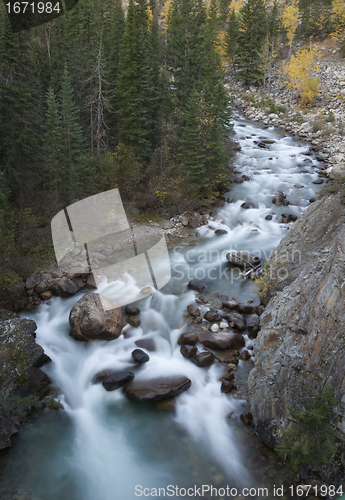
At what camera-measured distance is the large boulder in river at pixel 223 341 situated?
36.1 feet

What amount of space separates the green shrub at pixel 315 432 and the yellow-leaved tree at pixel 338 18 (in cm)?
5134

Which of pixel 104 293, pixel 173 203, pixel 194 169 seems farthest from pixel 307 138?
pixel 104 293

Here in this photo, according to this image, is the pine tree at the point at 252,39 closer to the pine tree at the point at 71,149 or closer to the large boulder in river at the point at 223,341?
the pine tree at the point at 71,149

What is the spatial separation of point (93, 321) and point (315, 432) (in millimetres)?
7404

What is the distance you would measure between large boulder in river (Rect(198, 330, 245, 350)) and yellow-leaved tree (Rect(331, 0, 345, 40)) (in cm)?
4846

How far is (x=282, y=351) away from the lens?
8008 mm

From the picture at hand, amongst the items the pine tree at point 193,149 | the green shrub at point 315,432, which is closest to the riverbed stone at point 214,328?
the green shrub at point 315,432

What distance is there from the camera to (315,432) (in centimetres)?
645

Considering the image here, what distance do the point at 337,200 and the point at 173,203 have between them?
36.4ft

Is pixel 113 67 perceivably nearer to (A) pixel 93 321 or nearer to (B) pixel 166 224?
(B) pixel 166 224

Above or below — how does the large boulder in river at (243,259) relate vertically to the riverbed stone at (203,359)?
above

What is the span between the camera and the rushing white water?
7.73 metres

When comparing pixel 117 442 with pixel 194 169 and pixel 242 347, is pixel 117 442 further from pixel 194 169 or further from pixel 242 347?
pixel 194 169

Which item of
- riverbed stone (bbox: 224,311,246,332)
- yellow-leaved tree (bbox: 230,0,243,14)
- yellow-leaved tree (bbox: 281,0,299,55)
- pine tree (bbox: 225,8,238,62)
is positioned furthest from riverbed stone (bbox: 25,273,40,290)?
yellow-leaved tree (bbox: 230,0,243,14)
